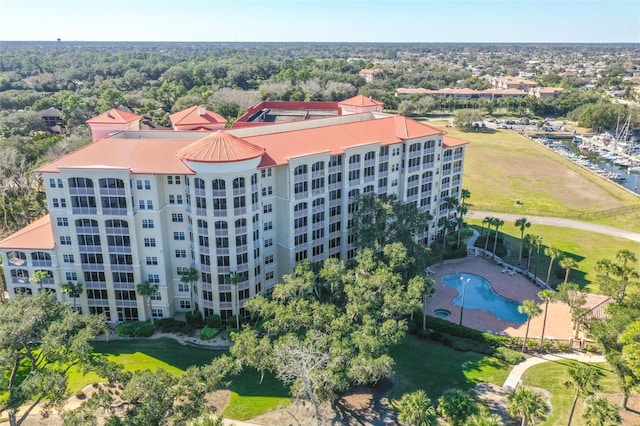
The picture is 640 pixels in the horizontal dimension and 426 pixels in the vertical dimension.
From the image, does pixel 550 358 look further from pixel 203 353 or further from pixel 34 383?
pixel 34 383

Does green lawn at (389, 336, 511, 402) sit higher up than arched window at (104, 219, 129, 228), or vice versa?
arched window at (104, 219, 129, 228)

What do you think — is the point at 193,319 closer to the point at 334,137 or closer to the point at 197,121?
the point at 334,137

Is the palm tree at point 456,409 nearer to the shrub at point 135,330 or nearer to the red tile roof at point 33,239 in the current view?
the shrub at point 135,330

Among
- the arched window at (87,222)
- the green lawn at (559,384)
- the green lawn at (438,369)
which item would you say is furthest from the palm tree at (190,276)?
the green lawn at (559,384)

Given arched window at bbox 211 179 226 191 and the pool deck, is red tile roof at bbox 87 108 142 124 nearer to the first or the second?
arched window at bbox 211 179 226 191

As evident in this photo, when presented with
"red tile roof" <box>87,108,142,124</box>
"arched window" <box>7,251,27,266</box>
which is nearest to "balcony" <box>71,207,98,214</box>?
"arched window" <box>7,251,27,266</box>

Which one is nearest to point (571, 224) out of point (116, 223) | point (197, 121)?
point (197, 121)

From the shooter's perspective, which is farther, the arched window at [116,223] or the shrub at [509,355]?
the arched window at [116,223]
